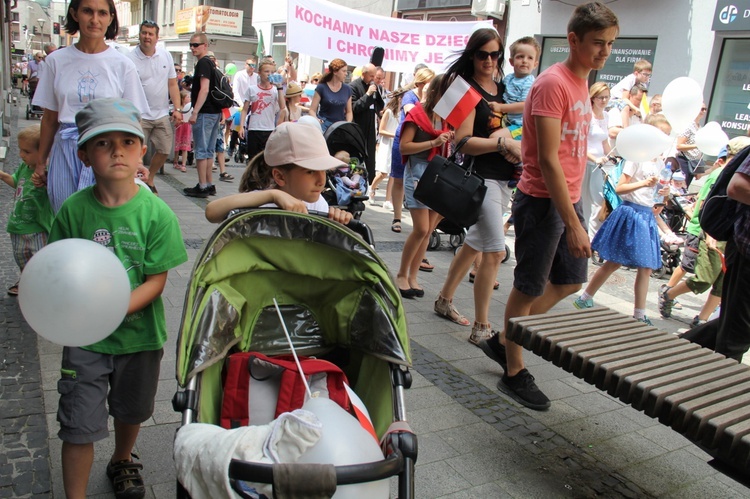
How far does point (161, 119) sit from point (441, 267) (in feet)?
11.9

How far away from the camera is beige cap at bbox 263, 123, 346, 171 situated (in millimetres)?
2816

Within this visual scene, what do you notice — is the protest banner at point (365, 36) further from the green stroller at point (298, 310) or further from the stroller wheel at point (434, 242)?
the green stroller at point (298, 310)

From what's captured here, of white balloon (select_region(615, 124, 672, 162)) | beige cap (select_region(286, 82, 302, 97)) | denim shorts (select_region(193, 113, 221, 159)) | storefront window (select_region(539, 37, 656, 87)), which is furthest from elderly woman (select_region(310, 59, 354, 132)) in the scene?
storefront window (select_region(539, 37, 656, 87))

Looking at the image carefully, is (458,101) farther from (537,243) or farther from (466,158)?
(537,243)

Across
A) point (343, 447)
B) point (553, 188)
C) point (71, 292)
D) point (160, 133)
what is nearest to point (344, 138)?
point (160, 133)

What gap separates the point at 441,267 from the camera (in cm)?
696

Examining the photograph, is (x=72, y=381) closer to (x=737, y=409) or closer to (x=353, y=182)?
(x=737, y=409)

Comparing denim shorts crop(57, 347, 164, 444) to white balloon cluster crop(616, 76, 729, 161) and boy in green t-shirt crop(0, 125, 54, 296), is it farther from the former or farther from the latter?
white balloon cluster crop(616, 76, 729, 161)

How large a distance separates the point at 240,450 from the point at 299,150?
151 centimetres

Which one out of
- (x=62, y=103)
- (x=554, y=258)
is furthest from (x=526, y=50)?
(x=62, y=103)

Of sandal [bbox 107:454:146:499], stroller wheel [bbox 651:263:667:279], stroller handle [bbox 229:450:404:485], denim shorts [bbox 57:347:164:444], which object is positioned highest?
stroller handle [bbox 229:450:404:485]

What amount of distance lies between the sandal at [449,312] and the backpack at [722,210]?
2.04 m

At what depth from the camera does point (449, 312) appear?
5152 millimetres

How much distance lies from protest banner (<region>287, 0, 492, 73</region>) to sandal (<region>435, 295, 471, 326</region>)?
5.27 m
